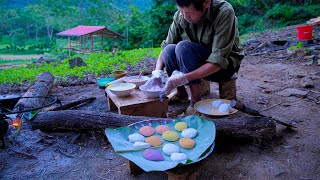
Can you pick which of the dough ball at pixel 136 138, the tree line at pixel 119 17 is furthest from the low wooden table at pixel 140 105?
the tree line at pixel 119 17

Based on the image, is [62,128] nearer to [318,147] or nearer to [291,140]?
[291,140]

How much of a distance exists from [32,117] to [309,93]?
3590 mm

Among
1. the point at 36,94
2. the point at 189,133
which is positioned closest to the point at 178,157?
the point at 189,133

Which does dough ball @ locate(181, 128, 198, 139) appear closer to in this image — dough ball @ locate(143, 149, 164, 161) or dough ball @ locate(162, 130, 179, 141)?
dough ball @ locate(162, 130, 179, 141)

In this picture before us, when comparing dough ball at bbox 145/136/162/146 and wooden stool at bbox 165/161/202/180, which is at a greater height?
dough ball at bbox 145/136/162/146

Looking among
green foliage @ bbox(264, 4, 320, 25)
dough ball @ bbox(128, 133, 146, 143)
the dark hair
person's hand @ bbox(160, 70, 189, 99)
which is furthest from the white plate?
green foliage @ bbox(264, 4, 320, 25)

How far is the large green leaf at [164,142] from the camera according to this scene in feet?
4.95

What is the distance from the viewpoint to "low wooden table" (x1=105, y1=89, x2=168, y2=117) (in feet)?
8.11

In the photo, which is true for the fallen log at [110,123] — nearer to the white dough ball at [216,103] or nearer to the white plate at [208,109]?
the white plate at [208,109]

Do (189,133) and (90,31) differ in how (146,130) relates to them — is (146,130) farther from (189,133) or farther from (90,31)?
(90,31)

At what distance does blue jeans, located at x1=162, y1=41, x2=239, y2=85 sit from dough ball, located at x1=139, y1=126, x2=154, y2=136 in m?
0.93

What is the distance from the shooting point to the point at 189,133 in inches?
74.6

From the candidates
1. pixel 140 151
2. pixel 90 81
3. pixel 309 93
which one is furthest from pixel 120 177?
pixel 90 81

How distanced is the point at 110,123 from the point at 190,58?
108 cm
